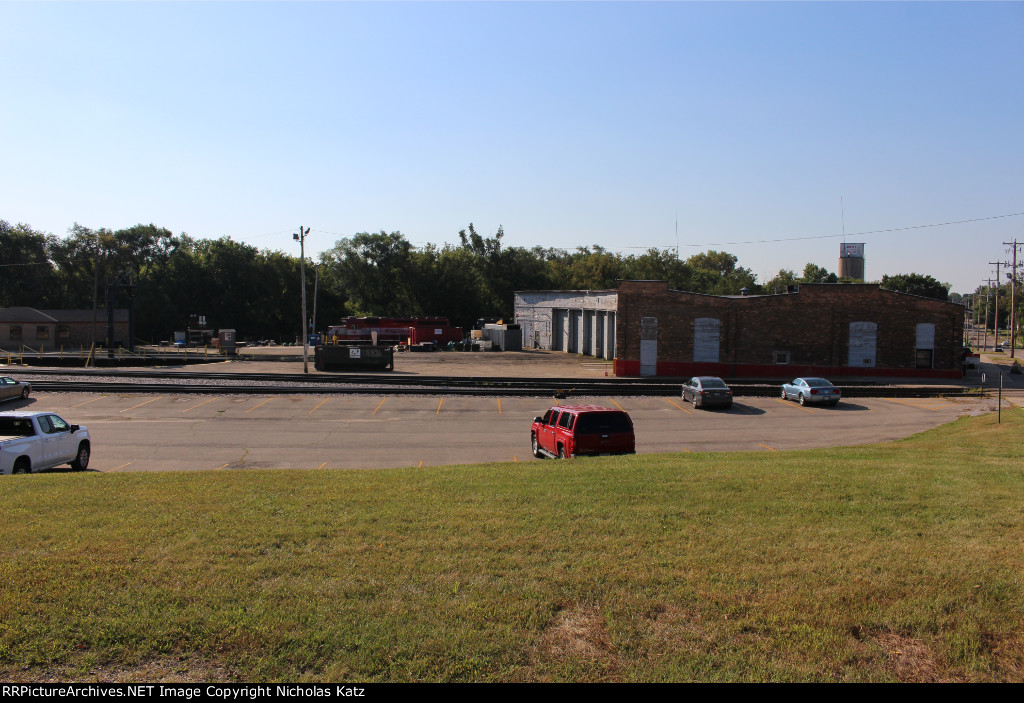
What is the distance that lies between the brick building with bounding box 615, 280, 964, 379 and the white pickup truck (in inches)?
1439

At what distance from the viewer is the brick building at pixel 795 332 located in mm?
49250

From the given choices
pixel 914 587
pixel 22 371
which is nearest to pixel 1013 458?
pixel 914 587

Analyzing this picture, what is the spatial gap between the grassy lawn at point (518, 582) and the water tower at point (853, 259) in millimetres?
155987

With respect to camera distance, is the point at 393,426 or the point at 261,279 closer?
→ the point at 393,426

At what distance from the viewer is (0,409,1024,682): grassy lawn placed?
5.62 metres

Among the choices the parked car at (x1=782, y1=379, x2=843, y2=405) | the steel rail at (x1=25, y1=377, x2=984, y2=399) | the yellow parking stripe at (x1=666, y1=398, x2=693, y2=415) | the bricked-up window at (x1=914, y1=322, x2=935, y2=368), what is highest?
the bricked-up window at (x1=914, y1=322, x2=935, y2=368)

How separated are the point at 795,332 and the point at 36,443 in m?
46.1

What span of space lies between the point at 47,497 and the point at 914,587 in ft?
37.1

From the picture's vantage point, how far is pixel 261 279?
10462 centimetres

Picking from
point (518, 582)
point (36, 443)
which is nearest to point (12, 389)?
point (36, 443)

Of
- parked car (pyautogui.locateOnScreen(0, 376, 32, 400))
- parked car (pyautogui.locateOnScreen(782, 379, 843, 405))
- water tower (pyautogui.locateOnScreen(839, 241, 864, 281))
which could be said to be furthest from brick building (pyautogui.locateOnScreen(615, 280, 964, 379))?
water tower (pyautogui.locateOnScreen(839, 241, 864, 281))

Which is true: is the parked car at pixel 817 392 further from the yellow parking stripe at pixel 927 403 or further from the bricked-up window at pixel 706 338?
the bricked-up window at pixel 706 338

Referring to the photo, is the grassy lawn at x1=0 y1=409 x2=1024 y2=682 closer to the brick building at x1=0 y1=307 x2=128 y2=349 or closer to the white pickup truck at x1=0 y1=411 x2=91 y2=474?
the white pickup truck at x1=0 y1=411 x2=91 y2=474

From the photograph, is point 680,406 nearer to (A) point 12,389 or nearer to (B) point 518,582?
(B) point 518,582
